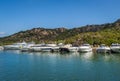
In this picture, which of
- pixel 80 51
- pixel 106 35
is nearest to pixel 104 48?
pixel 80 51

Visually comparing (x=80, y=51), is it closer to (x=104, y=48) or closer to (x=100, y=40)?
(x=104, y=48)

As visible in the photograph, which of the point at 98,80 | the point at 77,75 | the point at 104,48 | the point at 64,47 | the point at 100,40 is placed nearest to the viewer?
the point at 98,80

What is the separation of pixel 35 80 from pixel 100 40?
387 ft

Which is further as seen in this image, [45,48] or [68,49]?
[45,48]

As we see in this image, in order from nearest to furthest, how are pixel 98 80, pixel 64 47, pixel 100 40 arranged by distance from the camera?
1. pixel 98 80
2. pixel 64 47
3. pixel 100 40

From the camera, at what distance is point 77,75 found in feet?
237

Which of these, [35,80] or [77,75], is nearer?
[35,80]

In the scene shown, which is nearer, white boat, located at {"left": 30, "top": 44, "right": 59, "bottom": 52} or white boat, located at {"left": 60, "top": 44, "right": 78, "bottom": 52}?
white boat, located at {"left": 60, "top": 44, "right": 78, "bottom": 52}

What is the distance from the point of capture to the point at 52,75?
72625mm

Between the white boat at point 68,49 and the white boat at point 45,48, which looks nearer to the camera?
the white boat at point 68,49

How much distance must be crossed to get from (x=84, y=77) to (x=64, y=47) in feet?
329

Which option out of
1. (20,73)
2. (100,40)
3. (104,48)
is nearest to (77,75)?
(20,73)

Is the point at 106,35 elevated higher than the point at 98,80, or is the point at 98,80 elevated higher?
the point at 106,35

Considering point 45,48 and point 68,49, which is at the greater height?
point 45,48
